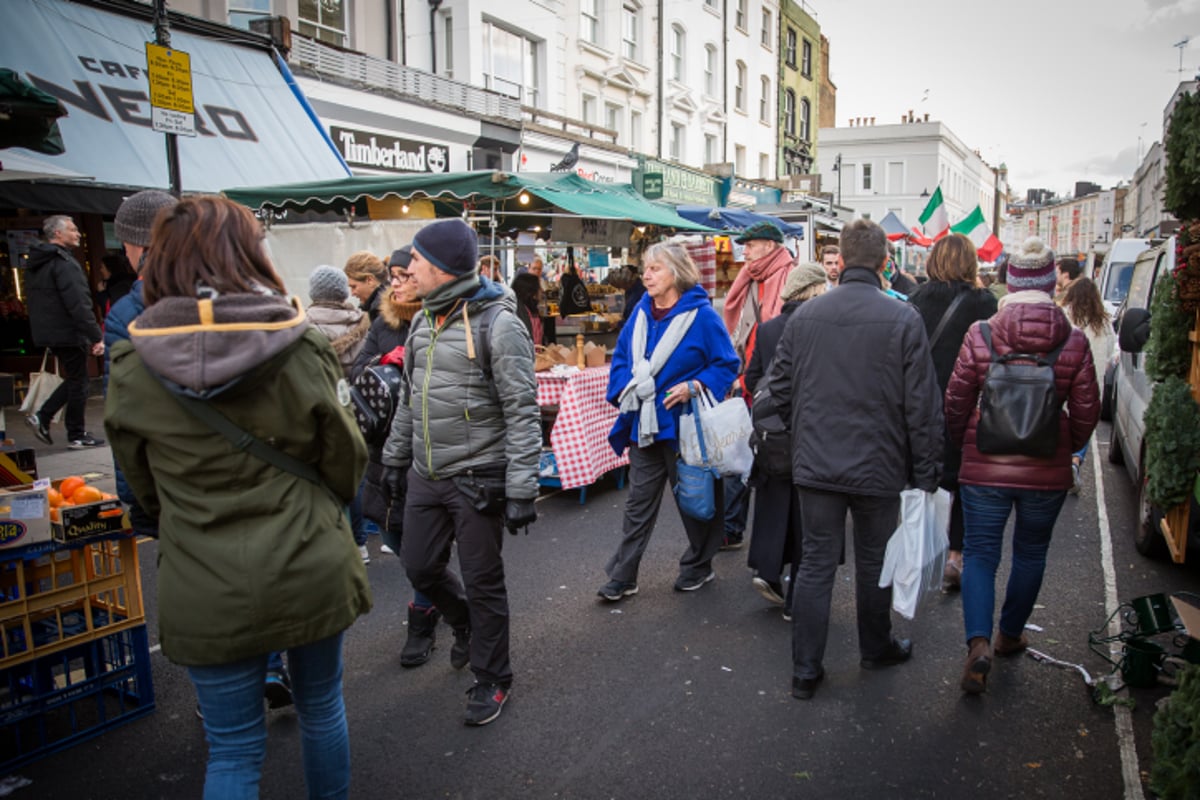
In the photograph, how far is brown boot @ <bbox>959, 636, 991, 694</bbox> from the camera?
376 centimetres

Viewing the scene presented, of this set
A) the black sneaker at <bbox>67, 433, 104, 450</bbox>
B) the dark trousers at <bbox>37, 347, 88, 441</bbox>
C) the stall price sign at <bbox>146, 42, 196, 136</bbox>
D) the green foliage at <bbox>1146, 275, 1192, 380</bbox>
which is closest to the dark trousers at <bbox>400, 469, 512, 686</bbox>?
the green foliage at <bbox>1146, 275, 1192, 380</bbox>

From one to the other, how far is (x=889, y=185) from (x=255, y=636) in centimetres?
6256

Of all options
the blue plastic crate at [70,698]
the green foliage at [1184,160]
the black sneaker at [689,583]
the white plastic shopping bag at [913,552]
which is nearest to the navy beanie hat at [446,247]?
the blue plastic crate at [70,698]

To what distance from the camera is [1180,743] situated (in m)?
2.34

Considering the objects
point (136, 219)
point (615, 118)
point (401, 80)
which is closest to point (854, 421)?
point (136, 219)

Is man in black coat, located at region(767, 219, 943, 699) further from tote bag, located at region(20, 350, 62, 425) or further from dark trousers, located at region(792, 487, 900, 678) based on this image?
tote bag, located at region(20, 350, 62, 425)

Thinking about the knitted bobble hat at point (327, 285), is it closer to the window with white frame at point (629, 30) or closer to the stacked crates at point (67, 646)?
the stacked crates at point (67, 646)

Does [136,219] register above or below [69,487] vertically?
above

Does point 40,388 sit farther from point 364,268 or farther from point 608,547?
point 608,547

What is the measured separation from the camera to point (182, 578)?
215cm

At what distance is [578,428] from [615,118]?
1793cm

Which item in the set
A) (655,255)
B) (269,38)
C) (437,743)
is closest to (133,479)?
(437,743)

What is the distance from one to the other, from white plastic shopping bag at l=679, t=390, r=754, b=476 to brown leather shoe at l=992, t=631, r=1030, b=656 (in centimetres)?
155

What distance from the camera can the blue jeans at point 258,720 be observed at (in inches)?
86.4
